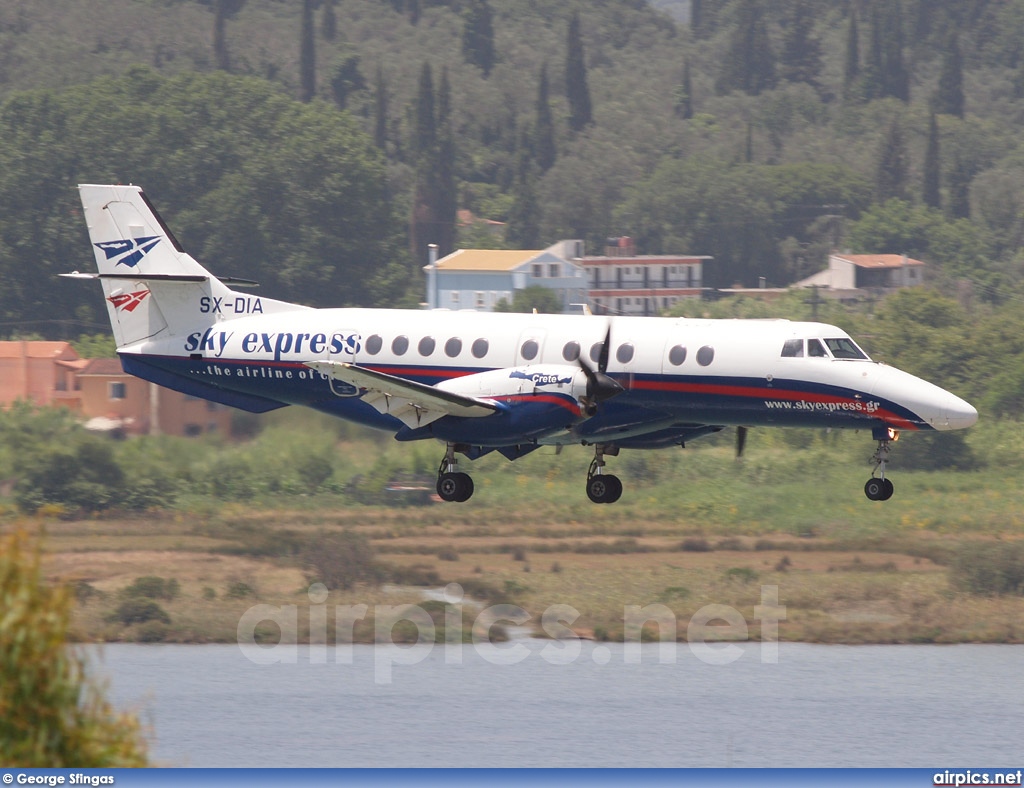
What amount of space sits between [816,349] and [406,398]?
24.6 ft

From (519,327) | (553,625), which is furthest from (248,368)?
(553,625)

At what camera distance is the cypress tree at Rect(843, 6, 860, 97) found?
18262 cm

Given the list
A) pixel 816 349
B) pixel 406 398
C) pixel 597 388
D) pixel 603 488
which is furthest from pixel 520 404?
pixel 816 349

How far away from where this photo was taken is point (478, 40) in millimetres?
184500

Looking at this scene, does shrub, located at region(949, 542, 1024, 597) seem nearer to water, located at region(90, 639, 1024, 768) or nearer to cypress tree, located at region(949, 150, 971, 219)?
water, located at region(90, 639, 1024, 768)

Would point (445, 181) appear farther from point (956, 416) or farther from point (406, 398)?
point (956, 416)

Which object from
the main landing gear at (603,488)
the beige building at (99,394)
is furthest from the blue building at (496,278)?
the main landing gear at (603,488)

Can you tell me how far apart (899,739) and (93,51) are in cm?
13216

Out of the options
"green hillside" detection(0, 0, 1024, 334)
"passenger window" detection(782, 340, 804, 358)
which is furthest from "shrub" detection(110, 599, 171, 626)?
"green hillside" detection(0, 0, 1024, 334)

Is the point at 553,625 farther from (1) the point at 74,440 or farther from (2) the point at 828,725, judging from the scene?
(1) the point at 74,440

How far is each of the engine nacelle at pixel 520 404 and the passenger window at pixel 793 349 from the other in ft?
12.2

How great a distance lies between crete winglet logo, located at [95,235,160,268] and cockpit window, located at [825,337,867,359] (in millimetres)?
14653

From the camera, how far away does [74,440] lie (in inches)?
2458

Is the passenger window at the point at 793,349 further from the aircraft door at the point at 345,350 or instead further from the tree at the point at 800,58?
the tree at the point at 800,58
